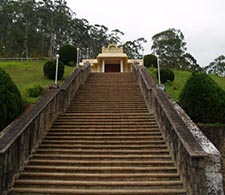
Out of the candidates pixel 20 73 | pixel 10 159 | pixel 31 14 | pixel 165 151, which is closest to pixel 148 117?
pixel 165 151

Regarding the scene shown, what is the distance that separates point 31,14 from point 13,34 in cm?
592

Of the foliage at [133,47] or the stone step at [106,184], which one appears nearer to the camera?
the stone step at [106,184]

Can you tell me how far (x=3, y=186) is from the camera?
21.2 ft

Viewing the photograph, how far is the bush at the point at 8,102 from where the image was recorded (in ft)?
27.9

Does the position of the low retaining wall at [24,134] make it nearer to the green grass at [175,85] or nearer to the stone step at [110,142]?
the stone step at [110,142]

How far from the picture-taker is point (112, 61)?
102 feet

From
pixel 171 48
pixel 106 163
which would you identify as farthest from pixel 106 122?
pixel 171 48

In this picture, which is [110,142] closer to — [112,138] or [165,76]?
[112,138]

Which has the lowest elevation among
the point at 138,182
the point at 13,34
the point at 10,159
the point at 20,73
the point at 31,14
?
the point at 138,182

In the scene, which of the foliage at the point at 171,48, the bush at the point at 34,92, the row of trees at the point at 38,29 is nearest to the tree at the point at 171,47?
the foliage at the point at 171,48

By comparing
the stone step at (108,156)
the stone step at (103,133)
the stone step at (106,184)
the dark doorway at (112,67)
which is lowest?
the stone step at (106,184)

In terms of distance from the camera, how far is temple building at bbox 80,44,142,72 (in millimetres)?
29969

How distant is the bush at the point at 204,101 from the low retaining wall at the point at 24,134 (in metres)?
4.37

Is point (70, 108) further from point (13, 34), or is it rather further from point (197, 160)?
point (13, 34)
